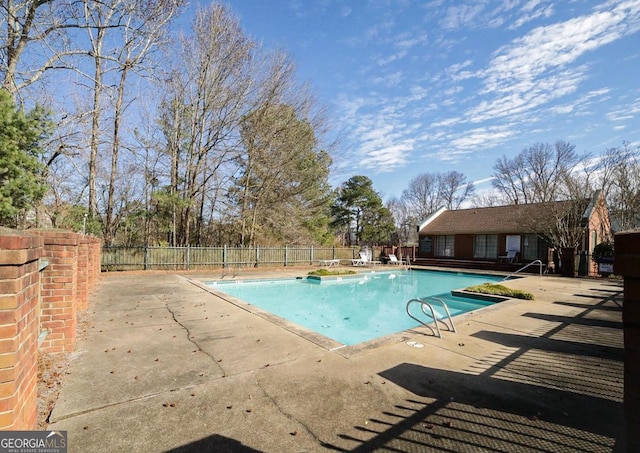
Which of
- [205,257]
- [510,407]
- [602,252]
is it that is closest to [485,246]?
[602,252]

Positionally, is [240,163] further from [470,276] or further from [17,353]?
[17,353]

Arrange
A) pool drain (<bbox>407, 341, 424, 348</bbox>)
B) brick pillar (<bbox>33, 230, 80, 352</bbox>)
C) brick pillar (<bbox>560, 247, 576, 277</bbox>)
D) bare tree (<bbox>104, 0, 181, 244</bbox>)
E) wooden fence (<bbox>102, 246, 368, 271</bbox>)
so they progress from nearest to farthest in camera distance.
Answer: brick pillar (<bbox>33, 230, 80, 352</bbox>)
pool drain (<bbox>407, 341, 424, 348</bbox>)
bare tree (<bbox>104, 0, 181, 244</bbox>)
wooden fence (<bbox>102, 246, 368, 271</bbox>)
brick pillar (<bbox>560, 247, 576, 277</bbox>)

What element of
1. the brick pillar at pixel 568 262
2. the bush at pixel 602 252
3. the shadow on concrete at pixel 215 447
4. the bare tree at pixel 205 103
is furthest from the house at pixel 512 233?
the shadow on concrete at pixel 215 447

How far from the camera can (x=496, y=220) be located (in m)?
22.5

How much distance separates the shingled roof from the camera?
1830 cm

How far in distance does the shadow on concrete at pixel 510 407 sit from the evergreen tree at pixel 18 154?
9.16 m

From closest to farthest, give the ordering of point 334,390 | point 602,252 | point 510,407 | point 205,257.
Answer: point 510,407, point 334,390, point 602,252, point 205,257

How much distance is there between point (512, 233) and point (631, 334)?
22468 mm

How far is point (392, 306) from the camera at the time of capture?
10195mm

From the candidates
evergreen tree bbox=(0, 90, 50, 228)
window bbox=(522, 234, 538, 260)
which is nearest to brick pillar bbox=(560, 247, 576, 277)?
window bbox=(522, 234, 538, 260)

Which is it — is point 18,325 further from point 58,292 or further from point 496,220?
point 496,220

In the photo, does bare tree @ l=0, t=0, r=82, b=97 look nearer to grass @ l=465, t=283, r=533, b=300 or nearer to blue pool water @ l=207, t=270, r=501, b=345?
blue pool water @ l=207, t=270, r=501, b=345

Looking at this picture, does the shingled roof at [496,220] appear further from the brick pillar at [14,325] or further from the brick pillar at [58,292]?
the brick pillar at [14,325]

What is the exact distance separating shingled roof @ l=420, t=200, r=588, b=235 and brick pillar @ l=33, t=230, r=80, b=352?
21.2 meters
